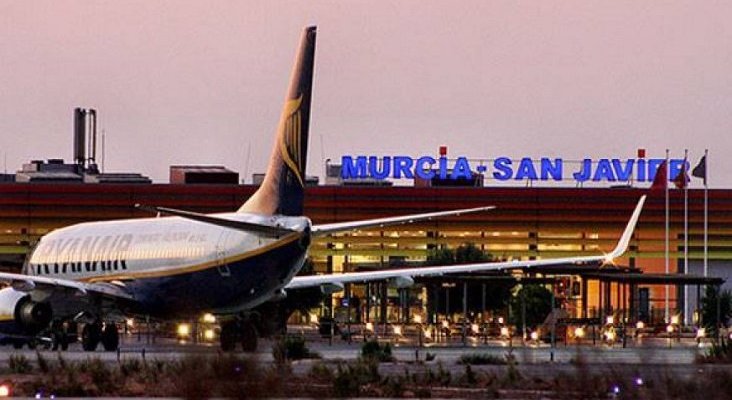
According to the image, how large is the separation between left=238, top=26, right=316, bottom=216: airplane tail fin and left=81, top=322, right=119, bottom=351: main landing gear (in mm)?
7048

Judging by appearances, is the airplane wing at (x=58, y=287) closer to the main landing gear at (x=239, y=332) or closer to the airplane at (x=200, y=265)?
the airplane at (x=200, y=265)

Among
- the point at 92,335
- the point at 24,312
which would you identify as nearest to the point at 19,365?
the point at 92,335

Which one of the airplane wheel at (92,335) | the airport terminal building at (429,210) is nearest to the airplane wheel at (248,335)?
the airplane wheel at (92,335)

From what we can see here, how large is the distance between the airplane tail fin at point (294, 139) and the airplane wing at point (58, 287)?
603 centimetres

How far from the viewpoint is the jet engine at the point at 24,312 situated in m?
67.5

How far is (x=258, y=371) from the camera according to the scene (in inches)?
1478

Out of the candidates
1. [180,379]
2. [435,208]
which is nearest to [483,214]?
[435,208]

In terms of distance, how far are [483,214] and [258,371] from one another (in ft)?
338

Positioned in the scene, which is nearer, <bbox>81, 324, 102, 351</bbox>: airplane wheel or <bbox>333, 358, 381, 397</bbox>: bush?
<bbox>333, 358, 381, 397</bbox>: bush

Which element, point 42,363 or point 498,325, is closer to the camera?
point 42,363

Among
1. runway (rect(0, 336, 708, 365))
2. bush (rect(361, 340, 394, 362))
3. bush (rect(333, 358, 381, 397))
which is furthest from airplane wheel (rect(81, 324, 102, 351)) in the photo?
bush (rect(333, 358, 381, 397))

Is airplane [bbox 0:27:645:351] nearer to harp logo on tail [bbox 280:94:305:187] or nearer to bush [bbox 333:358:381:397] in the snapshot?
harp logo on tail [bbox 280:94:305:187]

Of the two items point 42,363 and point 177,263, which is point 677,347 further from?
point 42,363

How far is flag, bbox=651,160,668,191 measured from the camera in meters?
131
